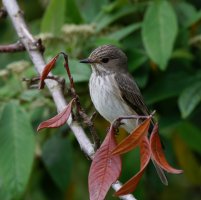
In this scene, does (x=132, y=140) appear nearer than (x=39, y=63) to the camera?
Yes

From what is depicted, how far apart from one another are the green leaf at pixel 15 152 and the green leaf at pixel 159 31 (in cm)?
90

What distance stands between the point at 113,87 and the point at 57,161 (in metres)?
0.62

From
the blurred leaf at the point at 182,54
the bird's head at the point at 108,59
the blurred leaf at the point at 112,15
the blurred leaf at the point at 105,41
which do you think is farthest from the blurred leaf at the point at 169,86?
the blurred leaf at the point at 112,15

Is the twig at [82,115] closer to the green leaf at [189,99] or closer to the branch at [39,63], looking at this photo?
the branch at [39,63]

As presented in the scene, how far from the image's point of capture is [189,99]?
4.08 meters

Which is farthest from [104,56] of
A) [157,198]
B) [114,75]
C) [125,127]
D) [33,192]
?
[157,198]

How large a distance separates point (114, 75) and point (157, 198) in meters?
1.47

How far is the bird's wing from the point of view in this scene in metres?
4.16

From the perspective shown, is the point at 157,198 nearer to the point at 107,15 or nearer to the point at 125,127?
the point at 125,127

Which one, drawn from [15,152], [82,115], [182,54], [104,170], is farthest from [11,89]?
[104,170]

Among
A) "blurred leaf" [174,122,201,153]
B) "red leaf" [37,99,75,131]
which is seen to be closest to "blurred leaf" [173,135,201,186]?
"blurred leaf" [174,122,201,153]

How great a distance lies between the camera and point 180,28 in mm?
4562

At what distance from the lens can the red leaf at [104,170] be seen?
2.29 meters

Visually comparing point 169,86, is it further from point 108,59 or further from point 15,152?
point 15,152
